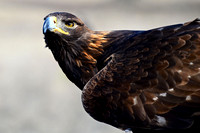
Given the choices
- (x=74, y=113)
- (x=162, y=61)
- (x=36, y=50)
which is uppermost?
(x=162, y=61)

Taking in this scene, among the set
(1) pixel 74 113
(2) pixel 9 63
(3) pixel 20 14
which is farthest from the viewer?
(3) pixel 20 14

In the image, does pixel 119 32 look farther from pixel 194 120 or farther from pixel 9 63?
pixel 9 63

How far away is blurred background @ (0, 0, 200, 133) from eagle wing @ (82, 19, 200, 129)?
3.70m

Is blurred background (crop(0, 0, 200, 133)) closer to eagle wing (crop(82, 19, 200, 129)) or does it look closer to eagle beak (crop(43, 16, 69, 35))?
eagle beak (crop(43, 16, 69, 35))

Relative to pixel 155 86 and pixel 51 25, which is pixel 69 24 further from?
pixel 155 86

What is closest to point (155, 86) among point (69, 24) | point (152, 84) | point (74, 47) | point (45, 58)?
point (152, 84)

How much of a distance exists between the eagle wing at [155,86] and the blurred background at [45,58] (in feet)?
12.1

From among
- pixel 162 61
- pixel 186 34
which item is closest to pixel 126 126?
pixel 162 61

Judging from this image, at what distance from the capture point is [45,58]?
11.5 m

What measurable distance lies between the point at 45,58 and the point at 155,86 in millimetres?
6536

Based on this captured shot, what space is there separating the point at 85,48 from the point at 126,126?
1105 mm

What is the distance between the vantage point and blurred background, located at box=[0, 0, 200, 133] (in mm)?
9156

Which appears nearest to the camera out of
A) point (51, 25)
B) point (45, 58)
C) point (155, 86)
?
point (155, 86)

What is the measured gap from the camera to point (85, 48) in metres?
5.99
